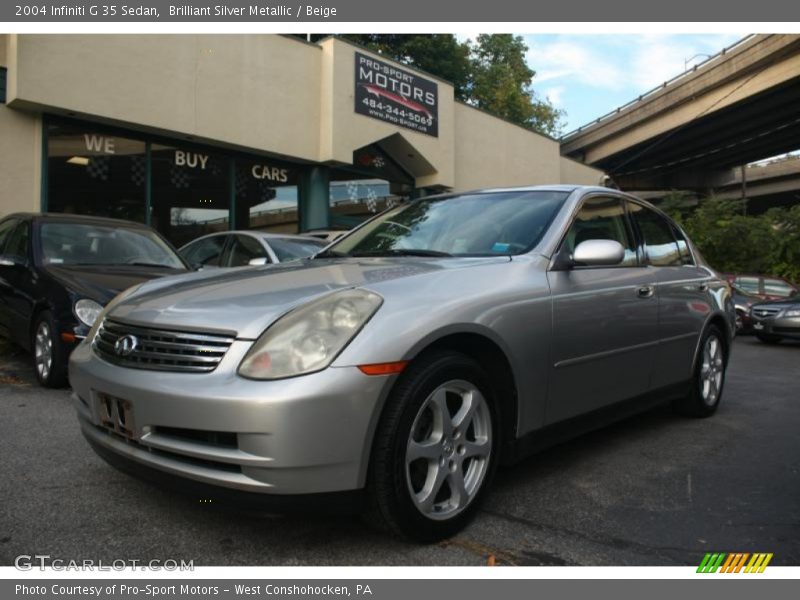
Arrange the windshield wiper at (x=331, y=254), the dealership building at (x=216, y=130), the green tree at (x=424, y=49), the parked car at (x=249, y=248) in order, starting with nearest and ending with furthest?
the windshield wiper at (x=331, y=254), the parked car at (x=249, y=248), the dealership building at (x=216, y=130), the green tree at (x=424, y=49)

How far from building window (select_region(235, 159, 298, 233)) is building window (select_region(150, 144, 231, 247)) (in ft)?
1.22

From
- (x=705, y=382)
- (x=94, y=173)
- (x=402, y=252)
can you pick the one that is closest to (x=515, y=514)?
(x=402, y=252)

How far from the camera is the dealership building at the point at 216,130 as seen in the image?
10.4m

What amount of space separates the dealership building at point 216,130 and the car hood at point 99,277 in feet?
18.7

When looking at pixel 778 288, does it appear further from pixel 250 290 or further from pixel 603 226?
pixel 250 290

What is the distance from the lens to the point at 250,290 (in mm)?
2676

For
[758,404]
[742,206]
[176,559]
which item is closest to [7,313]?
[176,559]

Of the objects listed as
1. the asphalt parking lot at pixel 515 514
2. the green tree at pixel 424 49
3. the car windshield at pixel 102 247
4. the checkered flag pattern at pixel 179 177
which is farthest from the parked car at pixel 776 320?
the green tree at pixel 424 49

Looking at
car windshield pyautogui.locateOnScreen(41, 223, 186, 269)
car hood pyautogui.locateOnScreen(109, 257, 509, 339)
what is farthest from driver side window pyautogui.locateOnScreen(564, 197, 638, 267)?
car windshield pyautogui.locateOnScreen(41, 223, 186, 269)

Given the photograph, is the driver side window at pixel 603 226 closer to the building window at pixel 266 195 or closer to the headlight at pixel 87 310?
the headlight at pixel 87 310

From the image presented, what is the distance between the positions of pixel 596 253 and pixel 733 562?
145cm

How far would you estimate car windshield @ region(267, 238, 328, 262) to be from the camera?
296 inches

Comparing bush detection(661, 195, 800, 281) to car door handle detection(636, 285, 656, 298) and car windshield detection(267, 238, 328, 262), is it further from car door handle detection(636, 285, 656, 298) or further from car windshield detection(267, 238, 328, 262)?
car door handle detection(636, 285, 656, 298)

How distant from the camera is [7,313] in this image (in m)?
6.13
